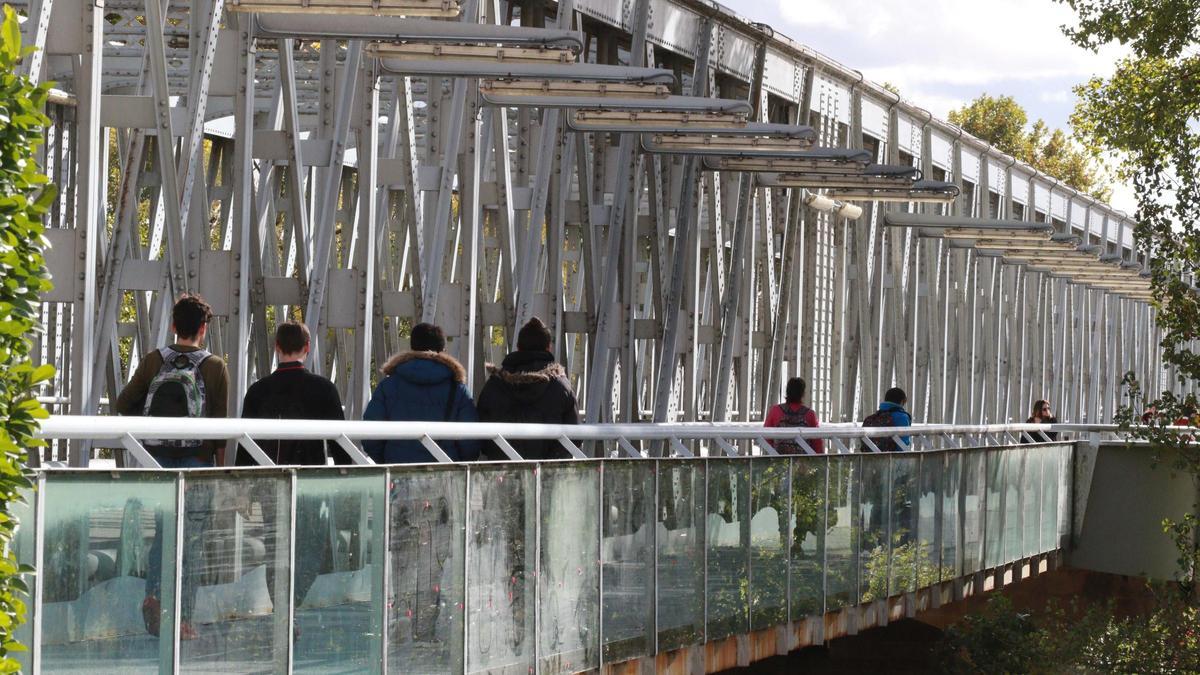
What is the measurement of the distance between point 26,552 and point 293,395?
3.66 meters

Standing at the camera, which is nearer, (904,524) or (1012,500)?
(904,524)

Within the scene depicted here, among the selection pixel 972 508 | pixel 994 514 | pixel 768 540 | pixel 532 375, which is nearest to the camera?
pixel 532 375

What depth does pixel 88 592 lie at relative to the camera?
18.9 feet

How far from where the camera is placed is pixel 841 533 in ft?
46.3

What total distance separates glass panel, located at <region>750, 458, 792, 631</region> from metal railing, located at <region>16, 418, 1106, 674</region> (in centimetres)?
2

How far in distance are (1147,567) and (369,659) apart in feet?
56.6

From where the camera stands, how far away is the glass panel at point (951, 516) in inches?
678

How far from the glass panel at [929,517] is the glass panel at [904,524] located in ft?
0.50

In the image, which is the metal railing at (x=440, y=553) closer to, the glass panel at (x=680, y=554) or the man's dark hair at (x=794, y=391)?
the glass panel at (x=680, y=554)

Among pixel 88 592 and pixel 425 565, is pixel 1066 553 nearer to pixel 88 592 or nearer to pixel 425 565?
pixel 425 565

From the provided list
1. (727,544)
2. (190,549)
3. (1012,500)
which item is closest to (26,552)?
(190,549)

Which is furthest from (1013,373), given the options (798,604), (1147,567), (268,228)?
(798,604)

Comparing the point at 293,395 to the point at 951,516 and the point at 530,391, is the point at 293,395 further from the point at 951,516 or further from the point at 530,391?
the point at 951,516

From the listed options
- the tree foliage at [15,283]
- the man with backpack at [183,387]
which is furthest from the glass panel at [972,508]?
the tree foliage at [15,283]
